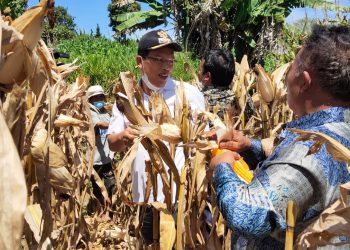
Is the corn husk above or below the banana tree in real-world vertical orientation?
below

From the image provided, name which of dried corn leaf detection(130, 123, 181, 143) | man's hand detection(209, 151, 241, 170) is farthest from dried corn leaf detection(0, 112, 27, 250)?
dried corn leaf detection(130, 123, 181, 143)

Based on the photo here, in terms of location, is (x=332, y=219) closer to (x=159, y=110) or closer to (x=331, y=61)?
(x=331, y=61)

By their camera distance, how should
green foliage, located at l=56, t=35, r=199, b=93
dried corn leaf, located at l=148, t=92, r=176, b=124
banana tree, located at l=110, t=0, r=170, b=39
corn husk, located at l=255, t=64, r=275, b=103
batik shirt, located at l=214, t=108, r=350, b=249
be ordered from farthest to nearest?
banana tree, located at l=110, t=0, r=170, b=39 < green foliage, located at l=56, t=35, r=199, b=93 < corn husk, located at l=255, t=64, r=275, b=103 < dried corn leaf, located at l=148, t=92, r=176, b=124 < batik shirt, located at l=214, t=108, r=350, b=249

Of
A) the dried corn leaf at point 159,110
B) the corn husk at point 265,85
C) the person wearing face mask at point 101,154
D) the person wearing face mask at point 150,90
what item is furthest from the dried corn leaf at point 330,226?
the person wearing face mask at point 101,154

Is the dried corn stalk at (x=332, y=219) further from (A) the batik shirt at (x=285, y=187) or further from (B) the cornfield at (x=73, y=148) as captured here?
(A) the batik shirt at (x=285, y=187)

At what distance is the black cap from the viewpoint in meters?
1.94

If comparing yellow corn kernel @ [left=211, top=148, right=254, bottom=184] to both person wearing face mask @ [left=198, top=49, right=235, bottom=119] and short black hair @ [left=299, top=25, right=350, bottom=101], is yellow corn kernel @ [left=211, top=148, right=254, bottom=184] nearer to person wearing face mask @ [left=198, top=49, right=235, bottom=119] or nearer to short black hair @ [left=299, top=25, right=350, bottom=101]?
short black hair @ [left=299, top=25, right=350, bottom=101]

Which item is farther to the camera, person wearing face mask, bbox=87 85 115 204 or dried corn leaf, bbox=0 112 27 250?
person wearing face mask, bbox=87 85 115 204

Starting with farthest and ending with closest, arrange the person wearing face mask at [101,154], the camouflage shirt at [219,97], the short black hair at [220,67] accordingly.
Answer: the person wearing face mask at [101,154], the short black hair at [220,67], the camouflage shirt at [219,97]

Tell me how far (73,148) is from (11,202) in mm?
1703

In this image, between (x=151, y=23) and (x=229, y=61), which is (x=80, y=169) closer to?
(x=229, y=61)

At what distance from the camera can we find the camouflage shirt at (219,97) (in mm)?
2617

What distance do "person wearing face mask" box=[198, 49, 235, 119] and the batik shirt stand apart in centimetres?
158

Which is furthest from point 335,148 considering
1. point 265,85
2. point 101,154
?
point 101,154
